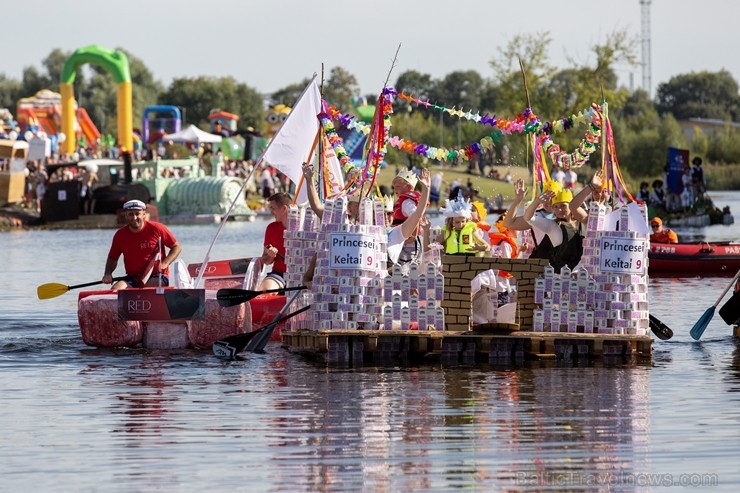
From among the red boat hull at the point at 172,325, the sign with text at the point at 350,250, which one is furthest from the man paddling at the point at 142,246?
the sign with text at the point at 350,250

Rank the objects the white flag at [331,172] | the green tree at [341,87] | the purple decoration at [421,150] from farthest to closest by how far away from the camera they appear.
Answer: the green tree at [341,87] < the white flag at [331,172] < the purple decoration at [421,150]

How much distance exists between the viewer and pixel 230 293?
1709 centimetres

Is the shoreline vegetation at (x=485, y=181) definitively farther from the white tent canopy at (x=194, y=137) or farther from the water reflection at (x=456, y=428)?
the water reflection at (x=456, y=428)

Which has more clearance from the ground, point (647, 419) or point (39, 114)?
point (39, 114)

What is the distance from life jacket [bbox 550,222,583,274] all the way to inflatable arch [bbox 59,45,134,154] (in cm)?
5667

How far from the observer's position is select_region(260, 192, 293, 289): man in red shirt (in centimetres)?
1778

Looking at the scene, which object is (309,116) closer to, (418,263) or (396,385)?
(418,263)

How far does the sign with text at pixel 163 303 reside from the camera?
56.2 feet

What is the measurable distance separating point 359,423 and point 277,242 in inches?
230

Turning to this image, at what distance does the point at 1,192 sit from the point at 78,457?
1813 inches

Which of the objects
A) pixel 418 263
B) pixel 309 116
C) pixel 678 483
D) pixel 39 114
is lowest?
pixel 678 483

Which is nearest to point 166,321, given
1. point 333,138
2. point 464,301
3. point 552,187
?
point 333,138

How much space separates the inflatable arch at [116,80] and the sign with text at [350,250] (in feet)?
187

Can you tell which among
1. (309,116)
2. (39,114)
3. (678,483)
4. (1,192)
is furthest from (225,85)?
(678,483)
